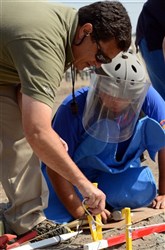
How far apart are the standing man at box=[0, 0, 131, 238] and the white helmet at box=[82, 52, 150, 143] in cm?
60

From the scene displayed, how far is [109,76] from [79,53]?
0.80 metres

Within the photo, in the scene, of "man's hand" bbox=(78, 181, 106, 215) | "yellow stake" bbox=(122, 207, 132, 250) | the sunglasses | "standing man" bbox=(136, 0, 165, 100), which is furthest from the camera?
"standing man" bbox=(136, 0, 165, 100)

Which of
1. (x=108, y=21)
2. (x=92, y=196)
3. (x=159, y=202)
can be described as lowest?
(x=159, y=202)

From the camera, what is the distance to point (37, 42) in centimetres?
295

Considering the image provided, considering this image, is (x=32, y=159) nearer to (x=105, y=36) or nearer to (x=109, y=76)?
(x=109, y=76)

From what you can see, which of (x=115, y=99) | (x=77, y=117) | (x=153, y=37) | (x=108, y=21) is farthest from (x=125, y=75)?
(x=153, y=37)

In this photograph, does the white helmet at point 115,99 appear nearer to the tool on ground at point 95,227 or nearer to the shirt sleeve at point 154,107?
the shirt sleeve at point 154,107

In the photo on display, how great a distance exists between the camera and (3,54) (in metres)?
3.17

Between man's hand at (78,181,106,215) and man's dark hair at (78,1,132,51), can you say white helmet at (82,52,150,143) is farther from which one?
man's hand at (78,181,106,215)

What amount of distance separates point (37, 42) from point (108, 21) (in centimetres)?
49

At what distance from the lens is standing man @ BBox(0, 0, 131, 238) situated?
9.66ft

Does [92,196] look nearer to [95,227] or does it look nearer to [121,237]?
[95,227]

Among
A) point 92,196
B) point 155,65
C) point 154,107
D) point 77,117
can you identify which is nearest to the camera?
point 92,196

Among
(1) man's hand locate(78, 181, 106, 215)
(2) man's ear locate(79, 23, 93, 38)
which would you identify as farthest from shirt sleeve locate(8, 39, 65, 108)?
(1) man's hand locate(78, 181, 106, 215)
